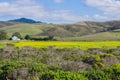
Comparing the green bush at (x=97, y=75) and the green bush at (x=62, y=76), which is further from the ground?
the green bush at (x=62, y=76)

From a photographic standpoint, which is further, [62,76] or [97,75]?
[97,75]

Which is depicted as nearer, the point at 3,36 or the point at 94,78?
the point at 94,78

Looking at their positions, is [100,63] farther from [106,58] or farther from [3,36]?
[3,36]

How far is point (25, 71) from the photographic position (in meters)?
22.0

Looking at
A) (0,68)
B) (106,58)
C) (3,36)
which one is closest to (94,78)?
(0,68)

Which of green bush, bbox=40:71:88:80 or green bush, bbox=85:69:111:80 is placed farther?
green bush, bbox=85:69:111:80

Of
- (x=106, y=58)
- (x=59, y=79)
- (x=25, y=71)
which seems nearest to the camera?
(x=59, y=79)

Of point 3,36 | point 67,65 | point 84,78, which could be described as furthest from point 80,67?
point 3,36

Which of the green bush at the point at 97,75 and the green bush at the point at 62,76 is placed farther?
the green bush at the point at 97,75

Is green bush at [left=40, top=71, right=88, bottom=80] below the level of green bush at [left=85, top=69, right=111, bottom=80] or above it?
above

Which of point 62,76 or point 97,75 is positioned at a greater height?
point 62,76

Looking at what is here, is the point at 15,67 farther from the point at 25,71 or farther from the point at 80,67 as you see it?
the point at 80,67

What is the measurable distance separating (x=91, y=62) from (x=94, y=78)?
1066 centimetres

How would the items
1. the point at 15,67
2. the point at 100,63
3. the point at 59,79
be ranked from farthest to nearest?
the point at 100,63, the point at 15,67, the point at 59,79
